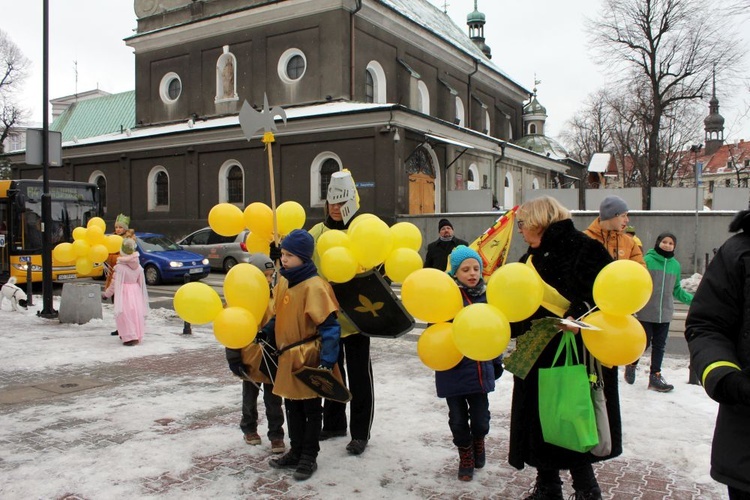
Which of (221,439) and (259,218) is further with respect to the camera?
(259,218)

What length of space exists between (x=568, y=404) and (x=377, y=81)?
26.6 meters

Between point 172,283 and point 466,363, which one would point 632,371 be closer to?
point 466,363

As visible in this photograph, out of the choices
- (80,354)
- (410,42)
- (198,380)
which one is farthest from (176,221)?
(198,380)

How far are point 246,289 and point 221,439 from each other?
142 centimetres

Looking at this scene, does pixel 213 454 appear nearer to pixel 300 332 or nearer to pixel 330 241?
pixel 300 332

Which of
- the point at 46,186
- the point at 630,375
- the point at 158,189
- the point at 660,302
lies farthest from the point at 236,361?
the point at 158,189

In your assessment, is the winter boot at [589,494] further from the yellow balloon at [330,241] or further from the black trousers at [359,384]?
the yellow balloon at [330,241]

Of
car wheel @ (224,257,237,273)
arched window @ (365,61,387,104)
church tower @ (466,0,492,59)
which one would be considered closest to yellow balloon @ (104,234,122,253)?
car wheel @ (224,257,237,273)

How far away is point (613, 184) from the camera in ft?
192

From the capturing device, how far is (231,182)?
2794 cm

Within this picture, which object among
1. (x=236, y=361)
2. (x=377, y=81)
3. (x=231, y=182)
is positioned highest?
(x=377, y=81)

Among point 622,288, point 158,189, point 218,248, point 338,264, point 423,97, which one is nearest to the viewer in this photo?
point 622,288

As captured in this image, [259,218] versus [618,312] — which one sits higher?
[259,218]

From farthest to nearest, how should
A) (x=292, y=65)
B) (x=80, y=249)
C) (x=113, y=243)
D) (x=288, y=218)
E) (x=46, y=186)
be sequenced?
(x=292, y=65) < (x=46, y=186) < (x=113, y=243) < (x=80, y=249) < (x=288, y=218)
